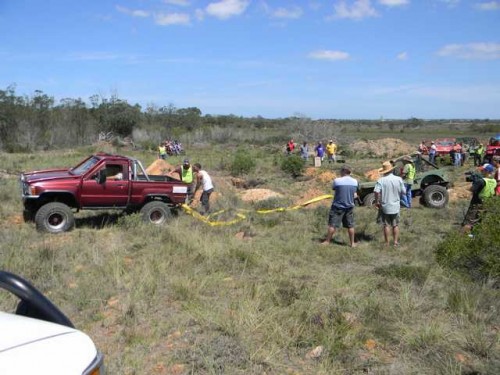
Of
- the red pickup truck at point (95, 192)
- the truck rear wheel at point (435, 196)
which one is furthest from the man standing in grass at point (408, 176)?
the red pickup truck at point (95, 192)

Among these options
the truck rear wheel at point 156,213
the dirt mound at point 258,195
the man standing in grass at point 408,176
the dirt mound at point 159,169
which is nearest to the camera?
the truck rear wheel at point 156,213

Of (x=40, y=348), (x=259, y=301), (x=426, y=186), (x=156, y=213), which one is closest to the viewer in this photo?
(x=40, y=348)

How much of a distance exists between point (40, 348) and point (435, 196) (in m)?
14.0

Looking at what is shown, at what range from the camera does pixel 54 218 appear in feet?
35.4

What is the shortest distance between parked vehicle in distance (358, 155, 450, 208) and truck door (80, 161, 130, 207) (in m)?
7.07

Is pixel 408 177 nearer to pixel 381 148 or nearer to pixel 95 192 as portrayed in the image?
pixel 95 192

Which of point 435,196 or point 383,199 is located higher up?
point 383,199

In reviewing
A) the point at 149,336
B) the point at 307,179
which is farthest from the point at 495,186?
the point at 307,179

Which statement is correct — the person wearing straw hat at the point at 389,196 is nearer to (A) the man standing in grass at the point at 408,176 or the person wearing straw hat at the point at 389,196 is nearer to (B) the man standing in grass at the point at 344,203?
(B) the man standing in grass at the point at 344,203

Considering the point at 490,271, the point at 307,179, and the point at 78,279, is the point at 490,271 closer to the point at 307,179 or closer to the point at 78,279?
the point at 78,279

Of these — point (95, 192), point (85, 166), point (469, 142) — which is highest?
point (85, 166)

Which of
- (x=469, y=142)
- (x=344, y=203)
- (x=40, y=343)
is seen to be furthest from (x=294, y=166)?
(x=40, y=343)

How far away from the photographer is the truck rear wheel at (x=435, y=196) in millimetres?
14867

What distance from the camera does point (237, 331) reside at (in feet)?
17.0
